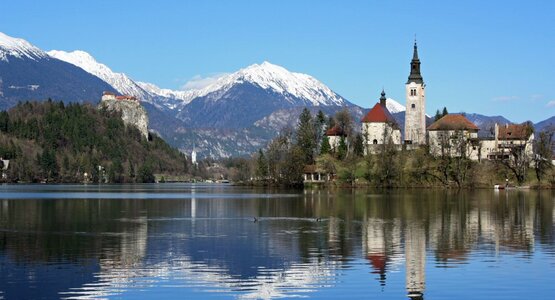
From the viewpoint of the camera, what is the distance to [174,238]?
52.6 m

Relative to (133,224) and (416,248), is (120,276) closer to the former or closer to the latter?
(416,248)

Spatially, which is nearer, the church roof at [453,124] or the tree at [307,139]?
the church roof at [453,124]

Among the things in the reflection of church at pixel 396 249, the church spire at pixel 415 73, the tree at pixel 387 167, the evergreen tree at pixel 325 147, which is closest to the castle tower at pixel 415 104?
the church spire at pixel 415 73

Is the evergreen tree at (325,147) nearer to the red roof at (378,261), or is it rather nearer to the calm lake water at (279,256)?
the calm lake water at (279,256)

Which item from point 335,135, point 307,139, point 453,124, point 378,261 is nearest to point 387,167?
point 453,124

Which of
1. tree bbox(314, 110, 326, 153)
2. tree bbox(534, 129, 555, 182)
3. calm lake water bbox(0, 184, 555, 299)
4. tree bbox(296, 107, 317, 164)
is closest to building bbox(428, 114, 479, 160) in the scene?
tree bbox(534, 129, 555, 182)

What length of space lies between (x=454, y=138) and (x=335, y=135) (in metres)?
29.4

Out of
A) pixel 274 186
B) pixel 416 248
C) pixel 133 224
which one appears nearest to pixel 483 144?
pixel 274 186

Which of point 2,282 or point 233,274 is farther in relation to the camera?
point 233,274

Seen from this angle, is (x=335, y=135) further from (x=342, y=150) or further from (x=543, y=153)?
(x=543, y=153)

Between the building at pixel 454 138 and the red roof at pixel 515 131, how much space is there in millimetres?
5187

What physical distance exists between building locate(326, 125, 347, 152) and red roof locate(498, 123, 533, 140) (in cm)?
3048

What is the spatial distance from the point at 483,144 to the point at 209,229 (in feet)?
375

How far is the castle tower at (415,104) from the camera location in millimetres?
179000
